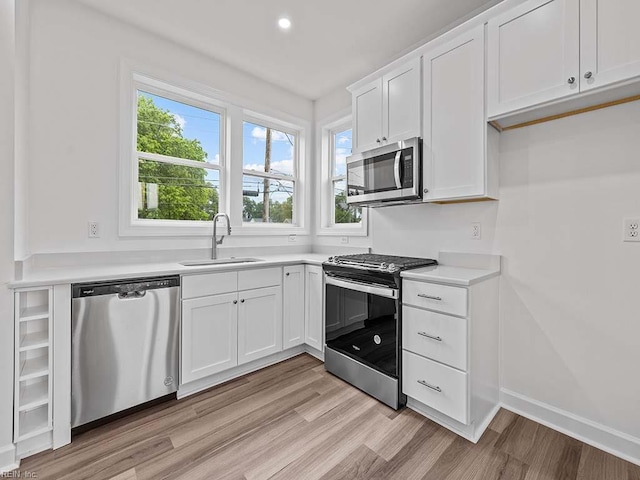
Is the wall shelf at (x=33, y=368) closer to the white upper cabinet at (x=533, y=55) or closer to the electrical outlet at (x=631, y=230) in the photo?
the white upper cabinet at (x=533, y=55)

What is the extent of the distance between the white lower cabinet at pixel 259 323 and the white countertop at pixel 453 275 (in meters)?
1.19

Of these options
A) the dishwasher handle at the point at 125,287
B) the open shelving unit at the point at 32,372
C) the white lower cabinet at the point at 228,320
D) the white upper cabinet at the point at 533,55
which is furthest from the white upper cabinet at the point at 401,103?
the open shelving unit at the point at 32,372

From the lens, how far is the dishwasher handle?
1687 millimetres

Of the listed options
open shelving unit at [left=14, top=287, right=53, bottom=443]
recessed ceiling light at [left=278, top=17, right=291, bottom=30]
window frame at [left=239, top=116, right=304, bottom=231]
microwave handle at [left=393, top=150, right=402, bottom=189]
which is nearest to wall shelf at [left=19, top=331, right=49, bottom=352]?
open shelving unit at [left=14, top=287, right=53, bottom=443]

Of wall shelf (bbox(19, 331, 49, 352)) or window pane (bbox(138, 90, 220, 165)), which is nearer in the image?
wall shelf (bbox(19, 331, 49, 352))

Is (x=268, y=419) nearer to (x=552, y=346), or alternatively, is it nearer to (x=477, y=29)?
(x=552, y=346)

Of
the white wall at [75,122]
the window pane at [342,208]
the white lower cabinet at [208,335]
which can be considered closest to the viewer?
the white wall at [75,122]

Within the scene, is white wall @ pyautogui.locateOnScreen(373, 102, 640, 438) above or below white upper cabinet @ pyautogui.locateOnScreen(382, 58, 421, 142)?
below

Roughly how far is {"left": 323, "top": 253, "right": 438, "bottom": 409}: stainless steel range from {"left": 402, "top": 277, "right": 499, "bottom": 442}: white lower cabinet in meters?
0.07

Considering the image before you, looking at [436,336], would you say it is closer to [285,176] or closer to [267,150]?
[285,176]

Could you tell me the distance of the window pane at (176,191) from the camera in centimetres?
258

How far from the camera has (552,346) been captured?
1.85 metres

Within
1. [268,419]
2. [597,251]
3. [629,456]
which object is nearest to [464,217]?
[597,251]

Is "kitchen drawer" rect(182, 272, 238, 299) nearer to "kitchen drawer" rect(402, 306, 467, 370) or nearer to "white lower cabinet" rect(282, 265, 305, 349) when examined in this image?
"white lower cabinet" rect(282, 265, 305, 349)
